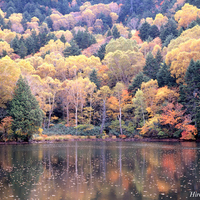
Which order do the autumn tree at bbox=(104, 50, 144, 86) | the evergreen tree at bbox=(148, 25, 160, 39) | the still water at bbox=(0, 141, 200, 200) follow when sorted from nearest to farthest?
the still water at bbox=(0, 141, 200, 200) → the autumn tree at bbox=(104, 50, 144, 86) → the evergreen tree at bbox=(148, 25, 160, 39)

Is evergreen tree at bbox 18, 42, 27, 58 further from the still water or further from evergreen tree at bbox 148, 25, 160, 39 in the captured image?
the still water

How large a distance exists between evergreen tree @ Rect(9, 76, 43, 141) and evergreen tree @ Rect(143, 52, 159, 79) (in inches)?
993

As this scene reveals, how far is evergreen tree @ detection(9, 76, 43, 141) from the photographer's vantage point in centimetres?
3916

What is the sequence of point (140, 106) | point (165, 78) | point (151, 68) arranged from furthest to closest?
point (151, 68) < point (165, 78) < point (140, 106)

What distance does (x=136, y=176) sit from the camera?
51.2 ft

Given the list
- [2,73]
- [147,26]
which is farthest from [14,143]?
[147,26]

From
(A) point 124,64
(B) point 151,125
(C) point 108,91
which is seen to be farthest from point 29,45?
(B) point 151,125

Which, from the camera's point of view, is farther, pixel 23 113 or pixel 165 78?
pixel 165 78

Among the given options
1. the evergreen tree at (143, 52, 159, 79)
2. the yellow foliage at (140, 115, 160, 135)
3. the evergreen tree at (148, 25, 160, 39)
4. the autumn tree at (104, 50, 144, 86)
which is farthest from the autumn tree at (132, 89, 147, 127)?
the evergreen tree at (148, 25, 160, 39)

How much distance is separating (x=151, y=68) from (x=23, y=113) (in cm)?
2879

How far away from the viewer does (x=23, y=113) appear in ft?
131

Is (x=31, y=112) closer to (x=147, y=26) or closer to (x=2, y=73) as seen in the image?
(x=2, y=73)

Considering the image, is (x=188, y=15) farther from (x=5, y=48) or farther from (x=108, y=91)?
(x=5, y=48)

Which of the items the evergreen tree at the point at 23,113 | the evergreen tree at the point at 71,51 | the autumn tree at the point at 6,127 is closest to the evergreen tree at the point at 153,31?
the evergreen tree at the point at 71,51
